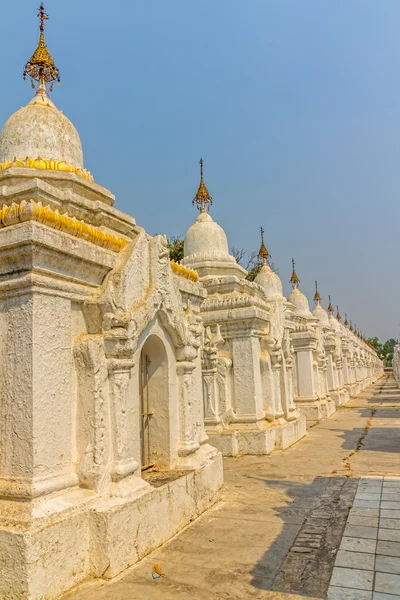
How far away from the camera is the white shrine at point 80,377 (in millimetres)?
4301

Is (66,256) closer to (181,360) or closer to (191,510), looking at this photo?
(181,360)

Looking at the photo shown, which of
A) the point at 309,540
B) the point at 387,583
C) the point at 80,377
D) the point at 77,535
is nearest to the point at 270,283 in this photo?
the point at 309,540

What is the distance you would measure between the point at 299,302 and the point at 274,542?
17.7 metres

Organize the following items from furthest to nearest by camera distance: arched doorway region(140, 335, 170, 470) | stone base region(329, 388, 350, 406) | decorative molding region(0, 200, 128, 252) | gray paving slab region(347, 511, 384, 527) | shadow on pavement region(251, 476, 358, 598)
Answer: stone base region(329, 388, 350, 406), arched doorway region(140, 335, 170, 470), gray paving slab region(347, 511, 384, 527), decorative molding region(0, 200, 128, 252), shadow on pavement region(251, 476, 358, 598)

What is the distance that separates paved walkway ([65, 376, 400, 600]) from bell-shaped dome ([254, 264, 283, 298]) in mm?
7118

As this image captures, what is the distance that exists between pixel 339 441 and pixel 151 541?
8637 mm

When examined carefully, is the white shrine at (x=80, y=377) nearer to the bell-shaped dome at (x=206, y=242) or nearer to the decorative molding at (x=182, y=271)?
the decorative molding at (x=182, y=271)

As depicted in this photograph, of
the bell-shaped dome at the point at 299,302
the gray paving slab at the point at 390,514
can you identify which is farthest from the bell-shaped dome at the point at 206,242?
the bell-shaped dome at the point at 299,302

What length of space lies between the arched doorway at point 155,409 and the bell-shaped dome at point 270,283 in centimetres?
980

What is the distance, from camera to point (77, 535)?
4.36 metres

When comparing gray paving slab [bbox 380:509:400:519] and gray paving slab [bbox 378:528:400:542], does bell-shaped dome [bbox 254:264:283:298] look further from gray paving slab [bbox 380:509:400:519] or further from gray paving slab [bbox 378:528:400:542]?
gray paving slab [bbox 378:528:400:542]

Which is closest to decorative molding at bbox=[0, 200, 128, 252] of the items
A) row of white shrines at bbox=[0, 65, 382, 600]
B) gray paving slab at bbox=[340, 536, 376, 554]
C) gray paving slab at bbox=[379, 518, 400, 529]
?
row of white shrines at bbox=[0, 65, 382, 600]

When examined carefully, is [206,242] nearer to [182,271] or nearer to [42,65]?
[182,271]

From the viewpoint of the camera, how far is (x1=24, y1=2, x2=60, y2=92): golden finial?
7.01m
